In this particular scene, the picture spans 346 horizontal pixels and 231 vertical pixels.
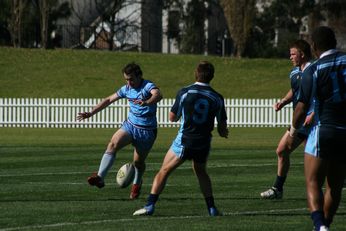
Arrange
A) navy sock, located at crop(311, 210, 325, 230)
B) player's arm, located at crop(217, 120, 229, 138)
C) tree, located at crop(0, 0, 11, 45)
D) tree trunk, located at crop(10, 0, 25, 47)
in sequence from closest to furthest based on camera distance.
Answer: navy sock, located at crop(311, 210, 325, 230), player's arm, located at crop(217, 120, 229, 138), tree trunk, located at crop(10, 0, 25, 47), tree, located at crop(0, 0, 11, 45)

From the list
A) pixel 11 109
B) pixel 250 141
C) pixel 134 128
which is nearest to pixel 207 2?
pixel 11 109

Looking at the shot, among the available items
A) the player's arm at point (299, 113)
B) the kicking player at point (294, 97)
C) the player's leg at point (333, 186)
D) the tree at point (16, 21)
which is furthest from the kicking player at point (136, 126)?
the tree at point (16, 21)

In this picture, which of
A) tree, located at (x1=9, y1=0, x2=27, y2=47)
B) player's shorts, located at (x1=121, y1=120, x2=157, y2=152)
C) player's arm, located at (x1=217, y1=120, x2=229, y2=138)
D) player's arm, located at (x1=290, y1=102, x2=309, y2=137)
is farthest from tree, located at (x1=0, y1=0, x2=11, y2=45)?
player's arm, located at (x1=290, y1=102, x2=309, y2=137)

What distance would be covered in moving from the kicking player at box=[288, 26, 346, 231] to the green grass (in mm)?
41465

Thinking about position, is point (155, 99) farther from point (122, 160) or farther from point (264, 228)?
point (122, 160)

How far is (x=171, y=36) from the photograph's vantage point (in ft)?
231

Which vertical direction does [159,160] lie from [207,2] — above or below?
below

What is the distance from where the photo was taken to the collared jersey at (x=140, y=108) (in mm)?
15578

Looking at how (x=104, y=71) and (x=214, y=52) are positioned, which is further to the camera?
(x=214, y=52)

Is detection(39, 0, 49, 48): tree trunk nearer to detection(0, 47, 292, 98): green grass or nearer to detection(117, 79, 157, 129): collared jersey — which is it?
detection(0, 47, 292, 98): green grass

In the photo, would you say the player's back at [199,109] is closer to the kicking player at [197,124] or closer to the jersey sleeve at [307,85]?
the kicking player at [197,124]

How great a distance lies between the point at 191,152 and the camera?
42.5 ft

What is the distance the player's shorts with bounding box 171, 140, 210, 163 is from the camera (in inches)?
510

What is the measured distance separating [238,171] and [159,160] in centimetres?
348
